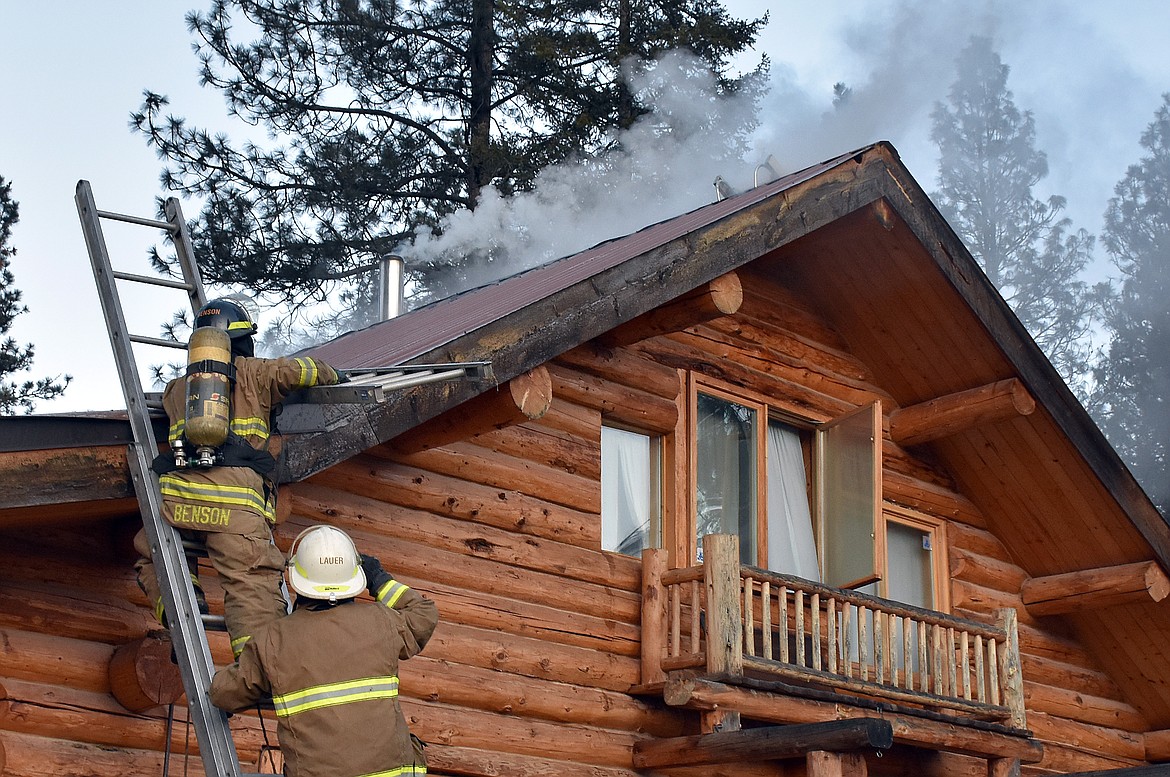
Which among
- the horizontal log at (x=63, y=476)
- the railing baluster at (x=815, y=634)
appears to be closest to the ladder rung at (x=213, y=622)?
the horizontal log at (x=63, y=476)

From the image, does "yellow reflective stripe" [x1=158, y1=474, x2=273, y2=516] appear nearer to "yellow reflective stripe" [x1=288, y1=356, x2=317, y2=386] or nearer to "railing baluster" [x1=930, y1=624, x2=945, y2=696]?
"yellow reflective stripe" [x1=288, y1=356, x2=317, y2=386]

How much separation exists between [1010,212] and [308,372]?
3982 centimetres

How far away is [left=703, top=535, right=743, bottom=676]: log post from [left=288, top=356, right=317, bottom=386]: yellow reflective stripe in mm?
3279

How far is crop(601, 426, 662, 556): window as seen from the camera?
405 inches

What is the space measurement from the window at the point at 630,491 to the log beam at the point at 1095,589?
4.06m

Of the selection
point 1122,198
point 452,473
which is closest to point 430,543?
point 452,473

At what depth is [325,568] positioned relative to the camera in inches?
242

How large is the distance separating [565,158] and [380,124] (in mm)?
3126

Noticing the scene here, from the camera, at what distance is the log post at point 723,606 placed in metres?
9.07

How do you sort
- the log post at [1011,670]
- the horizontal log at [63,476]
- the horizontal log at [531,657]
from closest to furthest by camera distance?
1. the horizontal log at [63,476]
2. the horizontal log at [531,657]
3. the log post at [1011,670]

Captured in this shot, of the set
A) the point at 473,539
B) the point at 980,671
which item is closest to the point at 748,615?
the point at 473,539

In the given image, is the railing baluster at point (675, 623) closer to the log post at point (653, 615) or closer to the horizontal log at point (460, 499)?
the log post at point (653, 615)

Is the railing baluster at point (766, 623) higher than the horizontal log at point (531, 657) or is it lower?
higher

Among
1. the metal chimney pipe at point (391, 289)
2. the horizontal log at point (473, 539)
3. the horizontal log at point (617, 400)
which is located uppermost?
the metal chimney pipe at point (391, 289)
